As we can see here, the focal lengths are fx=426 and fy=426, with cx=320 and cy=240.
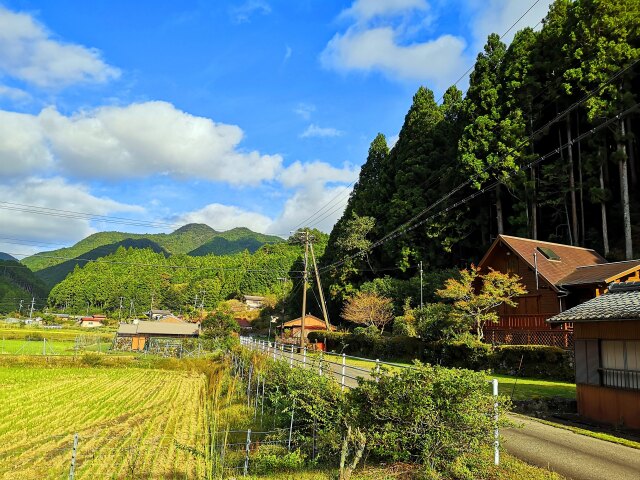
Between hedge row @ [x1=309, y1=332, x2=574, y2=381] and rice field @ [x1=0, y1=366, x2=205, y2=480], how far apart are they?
6399 millimetres

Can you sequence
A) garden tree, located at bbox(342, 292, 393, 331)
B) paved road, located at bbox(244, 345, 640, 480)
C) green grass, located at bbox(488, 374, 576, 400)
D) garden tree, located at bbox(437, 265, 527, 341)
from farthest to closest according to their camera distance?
garden tree, located at bbox(342, 292, 393, 331) < garden tree, located at bbox(437, 265, 527, 341) < green grass, located at bbox(488, 374, 576, 400) < paved road, located at bbox(244, 345, 640, 480)

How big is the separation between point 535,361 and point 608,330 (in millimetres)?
6922

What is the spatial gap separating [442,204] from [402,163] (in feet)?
25.1

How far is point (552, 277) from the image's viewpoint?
20.5m

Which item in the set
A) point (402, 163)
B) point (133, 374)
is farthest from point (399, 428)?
point (402, 163)

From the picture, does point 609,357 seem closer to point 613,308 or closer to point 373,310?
point 613,308

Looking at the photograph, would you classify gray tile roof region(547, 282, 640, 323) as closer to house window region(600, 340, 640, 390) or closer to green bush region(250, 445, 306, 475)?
house window region(600, 340, 640, 390)

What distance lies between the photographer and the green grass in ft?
38.4

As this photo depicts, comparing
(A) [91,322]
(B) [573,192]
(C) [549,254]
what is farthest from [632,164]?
(A) [91,322]

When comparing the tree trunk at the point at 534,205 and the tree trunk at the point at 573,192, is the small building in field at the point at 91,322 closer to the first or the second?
the tree trunk at the point at 534,205

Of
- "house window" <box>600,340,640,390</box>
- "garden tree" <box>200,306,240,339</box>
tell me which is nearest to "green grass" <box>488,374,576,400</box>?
"house window" <box>600,340,640,390</box>

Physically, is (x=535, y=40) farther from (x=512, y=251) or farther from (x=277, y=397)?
(x=277, y=397)

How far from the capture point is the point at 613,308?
30.5ft

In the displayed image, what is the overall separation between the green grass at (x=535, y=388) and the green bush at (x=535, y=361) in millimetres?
471
